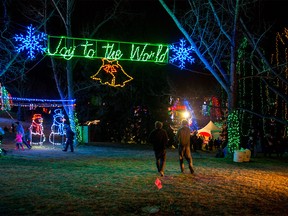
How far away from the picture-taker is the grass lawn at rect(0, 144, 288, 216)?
317 inches

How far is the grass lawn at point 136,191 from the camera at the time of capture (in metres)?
8.06

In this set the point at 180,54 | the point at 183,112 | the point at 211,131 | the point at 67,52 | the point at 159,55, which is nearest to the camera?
the point at 67,52

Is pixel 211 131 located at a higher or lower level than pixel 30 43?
lower

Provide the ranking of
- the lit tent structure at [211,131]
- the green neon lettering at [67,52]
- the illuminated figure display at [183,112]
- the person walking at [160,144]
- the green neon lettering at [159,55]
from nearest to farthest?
the person walking at [160,144] → the green neon lettering at [67,52] → the green neon lettering at [159,55] → the lit tent structure at [211,131] → the illuminated figure display at [183,112]

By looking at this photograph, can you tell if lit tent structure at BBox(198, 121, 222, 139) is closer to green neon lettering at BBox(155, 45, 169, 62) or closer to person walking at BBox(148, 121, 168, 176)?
green neon lettering at BBox(155, 45, 169, 62)

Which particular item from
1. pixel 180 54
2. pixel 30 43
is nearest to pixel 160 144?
pixel 180 54

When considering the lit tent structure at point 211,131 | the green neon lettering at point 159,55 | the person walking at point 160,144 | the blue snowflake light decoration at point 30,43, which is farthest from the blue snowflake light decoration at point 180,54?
the lit tent structure at point 211,131

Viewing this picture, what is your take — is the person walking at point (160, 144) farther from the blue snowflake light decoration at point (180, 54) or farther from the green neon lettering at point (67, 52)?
the blue snowflake light decoration at point (180, 54)

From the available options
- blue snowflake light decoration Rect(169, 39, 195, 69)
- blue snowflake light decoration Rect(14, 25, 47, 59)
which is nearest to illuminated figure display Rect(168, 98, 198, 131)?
blue snowflake light decoration Rect(169, 39, 195, 69)

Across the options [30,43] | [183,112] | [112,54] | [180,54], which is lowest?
[183,112]

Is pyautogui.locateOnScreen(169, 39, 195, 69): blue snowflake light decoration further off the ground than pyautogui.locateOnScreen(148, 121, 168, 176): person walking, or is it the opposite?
pyautogui.locateOnScreen(169, 39, 195, 69): blue snowflake light decoration

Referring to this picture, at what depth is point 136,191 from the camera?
32.7ft

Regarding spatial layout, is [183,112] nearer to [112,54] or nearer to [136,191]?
[112,54]

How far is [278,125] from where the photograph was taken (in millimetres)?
28906
